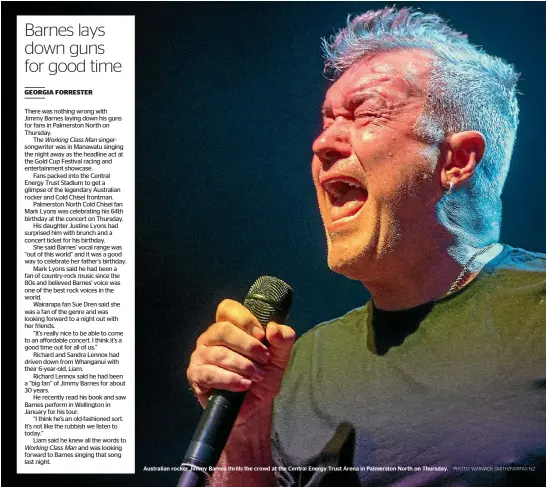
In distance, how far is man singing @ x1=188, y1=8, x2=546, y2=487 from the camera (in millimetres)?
1597

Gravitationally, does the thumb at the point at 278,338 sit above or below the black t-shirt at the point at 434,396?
above

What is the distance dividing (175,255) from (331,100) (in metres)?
0.53

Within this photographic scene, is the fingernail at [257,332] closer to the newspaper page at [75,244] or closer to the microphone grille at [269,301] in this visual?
the microphone grille at [269,301]

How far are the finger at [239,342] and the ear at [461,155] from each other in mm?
585

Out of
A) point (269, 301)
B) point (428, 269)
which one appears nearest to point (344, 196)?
point (428, 269)

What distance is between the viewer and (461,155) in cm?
169

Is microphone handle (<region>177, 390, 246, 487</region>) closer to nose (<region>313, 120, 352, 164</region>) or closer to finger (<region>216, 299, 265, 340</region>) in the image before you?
finger (<region>216, 299, 265, 340</region>)

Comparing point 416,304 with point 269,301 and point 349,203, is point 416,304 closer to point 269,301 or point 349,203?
point 349,203

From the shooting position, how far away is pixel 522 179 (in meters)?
1.79

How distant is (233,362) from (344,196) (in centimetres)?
51

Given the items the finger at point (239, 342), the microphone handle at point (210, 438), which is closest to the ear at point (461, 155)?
the finger at point (239, 342)

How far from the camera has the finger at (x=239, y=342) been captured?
54.9 inches

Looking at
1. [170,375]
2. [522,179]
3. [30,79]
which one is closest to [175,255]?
[170,375]

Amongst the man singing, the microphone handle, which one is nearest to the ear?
the man singing
